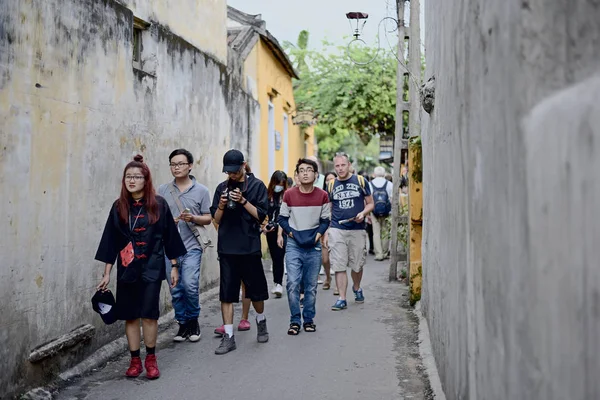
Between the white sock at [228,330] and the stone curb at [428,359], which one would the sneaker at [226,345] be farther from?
the stone curb at [428,359]

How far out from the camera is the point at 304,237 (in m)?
8.00

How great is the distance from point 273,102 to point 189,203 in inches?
457

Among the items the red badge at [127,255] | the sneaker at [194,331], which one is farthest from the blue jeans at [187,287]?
the red badge at [127,255]

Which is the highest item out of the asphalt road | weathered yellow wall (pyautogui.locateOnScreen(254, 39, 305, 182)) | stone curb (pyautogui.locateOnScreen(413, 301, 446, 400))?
weathered yellow wall (pyautogui.locateOnScreen(254, 39, 305, 182))

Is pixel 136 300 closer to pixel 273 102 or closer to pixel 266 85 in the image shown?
pixel 266 85

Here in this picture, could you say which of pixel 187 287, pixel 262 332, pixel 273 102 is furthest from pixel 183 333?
pixel 273 102

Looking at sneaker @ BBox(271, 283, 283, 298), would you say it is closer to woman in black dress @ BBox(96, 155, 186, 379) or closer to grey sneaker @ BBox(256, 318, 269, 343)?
grey sneaker @ BBox(256, 318, 269, 343)

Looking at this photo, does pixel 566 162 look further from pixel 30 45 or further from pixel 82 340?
pixel 82 340

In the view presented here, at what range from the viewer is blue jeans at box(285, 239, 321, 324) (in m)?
7.96

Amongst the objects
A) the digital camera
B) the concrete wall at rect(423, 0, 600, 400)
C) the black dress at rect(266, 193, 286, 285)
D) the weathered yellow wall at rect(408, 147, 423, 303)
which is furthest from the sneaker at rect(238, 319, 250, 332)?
the concrete wall at rect(423, 0, 600, 400)

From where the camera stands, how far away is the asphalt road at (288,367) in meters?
5.75

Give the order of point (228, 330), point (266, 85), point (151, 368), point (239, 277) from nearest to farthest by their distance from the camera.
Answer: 1. point (151, 368)
2. point (228, 330)
3. point (239, 277)
4. point (266, 85)

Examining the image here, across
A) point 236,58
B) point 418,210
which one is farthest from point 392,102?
point 418,210

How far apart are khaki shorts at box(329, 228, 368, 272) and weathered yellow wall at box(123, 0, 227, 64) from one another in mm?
3416
